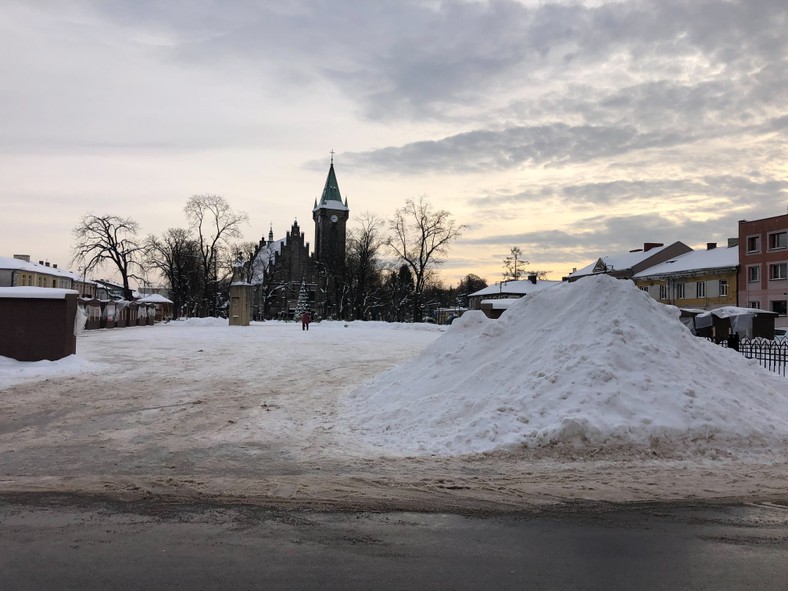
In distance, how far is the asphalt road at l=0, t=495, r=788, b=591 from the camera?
395 centimetres

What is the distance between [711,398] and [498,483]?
4046mm

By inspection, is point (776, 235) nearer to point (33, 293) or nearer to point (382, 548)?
point (33, 293)

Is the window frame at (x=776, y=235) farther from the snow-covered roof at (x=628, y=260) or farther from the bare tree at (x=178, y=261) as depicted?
the bare tree at (x=178, y=261)

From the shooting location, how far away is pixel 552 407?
27.4ft

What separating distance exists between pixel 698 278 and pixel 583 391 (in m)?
56.2

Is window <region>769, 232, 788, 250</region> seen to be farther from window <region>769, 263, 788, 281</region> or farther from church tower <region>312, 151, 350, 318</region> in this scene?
church tower <region>312, 151, 350, 318</region>

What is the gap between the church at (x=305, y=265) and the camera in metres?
96.2

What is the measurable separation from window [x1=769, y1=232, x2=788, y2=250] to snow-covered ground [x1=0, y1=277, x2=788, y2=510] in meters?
46.0

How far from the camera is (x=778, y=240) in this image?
4959 centimetres

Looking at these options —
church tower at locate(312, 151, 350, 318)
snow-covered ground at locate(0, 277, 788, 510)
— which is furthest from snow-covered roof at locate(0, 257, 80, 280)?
snow-covered ground at locate(0, 277, 788, 510)

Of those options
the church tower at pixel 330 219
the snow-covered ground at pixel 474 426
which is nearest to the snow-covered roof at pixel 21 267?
the church tower at pixel 330 219

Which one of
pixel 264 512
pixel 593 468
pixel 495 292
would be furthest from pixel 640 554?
pixel 495 292

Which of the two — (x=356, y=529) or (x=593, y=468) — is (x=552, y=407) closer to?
(x=593, y=468)

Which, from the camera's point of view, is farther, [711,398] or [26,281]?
[26,281]
